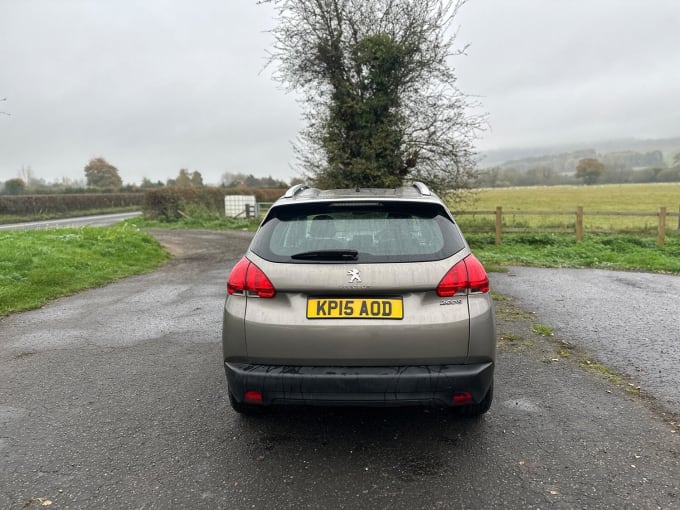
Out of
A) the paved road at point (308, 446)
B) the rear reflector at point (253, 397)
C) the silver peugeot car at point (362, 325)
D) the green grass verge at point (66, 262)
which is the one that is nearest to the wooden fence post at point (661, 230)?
the paved road at point (308, 446)

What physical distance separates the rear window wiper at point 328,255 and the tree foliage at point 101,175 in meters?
78.5

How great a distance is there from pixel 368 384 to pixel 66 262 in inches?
348

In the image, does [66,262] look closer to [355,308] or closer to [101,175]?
[355,308]

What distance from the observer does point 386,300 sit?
Result: 2613mm

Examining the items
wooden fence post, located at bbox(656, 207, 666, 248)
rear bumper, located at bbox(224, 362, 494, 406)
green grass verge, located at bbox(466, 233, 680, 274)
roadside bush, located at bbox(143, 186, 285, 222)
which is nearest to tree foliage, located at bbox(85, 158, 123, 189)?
roadside bush, located at bbox(143, 186, 285, 222)

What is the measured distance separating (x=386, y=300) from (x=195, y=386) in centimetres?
211

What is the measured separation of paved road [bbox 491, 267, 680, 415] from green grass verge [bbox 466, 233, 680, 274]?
1.14 meters

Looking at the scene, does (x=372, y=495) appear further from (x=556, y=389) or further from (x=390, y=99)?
(x=390, y=99)

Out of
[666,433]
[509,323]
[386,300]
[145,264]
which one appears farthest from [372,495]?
[145,264]

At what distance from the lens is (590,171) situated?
81562mm

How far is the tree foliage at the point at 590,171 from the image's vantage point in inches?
3174

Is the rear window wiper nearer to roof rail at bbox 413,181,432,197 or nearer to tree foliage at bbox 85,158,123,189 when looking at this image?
roof rail at bbox 413,181,432,197

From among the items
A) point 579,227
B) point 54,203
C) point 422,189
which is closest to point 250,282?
point 422,189

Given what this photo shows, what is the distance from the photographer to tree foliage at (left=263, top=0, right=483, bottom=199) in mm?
14461
